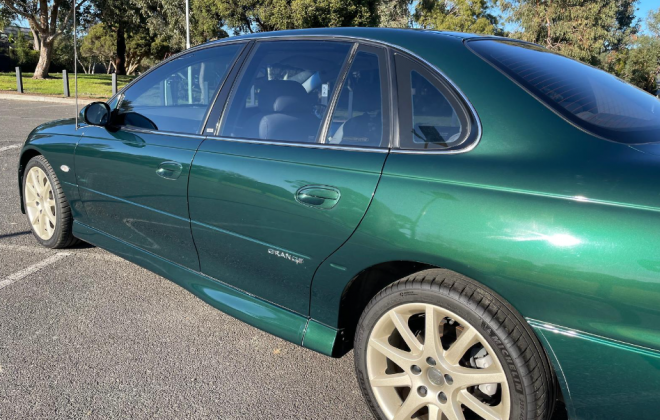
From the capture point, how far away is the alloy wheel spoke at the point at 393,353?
2.07m

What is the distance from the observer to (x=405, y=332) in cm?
204

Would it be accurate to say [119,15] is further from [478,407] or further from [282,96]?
[478,407]

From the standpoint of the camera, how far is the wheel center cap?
200 centimetres

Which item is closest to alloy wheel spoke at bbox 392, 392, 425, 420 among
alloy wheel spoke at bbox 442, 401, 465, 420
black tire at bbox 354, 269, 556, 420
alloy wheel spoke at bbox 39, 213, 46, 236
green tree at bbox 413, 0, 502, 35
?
alloy wheel spoke at bbox 442, 401, 465, 420

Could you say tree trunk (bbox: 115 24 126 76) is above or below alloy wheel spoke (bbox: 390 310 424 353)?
above

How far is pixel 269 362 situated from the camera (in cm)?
278

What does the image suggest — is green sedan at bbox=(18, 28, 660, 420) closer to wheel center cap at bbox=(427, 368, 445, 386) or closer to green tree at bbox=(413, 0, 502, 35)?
wheel center cap at bbox=(427, 368, 445, 386)

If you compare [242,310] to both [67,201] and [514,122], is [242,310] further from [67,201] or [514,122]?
[67,201]

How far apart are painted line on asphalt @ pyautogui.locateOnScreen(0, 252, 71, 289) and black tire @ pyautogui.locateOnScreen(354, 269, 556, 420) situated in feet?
A: 9.97

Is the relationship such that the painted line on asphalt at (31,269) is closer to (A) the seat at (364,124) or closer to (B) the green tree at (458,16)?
(A) the seat at (364,124)

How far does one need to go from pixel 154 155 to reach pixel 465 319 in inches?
79.2

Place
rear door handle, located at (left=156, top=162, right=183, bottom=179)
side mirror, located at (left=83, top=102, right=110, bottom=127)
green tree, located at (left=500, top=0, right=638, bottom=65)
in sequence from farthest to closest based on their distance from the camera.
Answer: green tree, located at (left=500, top=0, right=638, bottom=65)
side mirror, located at (left=83, top=102, right=110, bottom=127)
rear door handle, located at (left=156, top=162, right=183, bottom=179)

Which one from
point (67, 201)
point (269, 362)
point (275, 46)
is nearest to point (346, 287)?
point (269, 362)

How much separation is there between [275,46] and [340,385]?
1.82 meters
